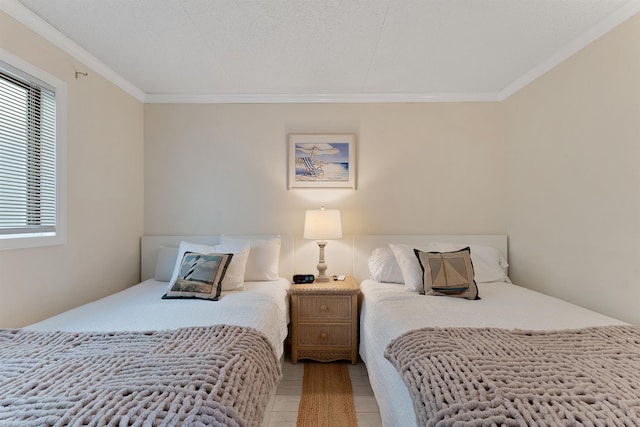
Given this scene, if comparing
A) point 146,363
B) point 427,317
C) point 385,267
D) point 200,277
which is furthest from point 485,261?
point 146,363

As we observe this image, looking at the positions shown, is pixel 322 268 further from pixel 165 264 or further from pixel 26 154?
pixel 26 154

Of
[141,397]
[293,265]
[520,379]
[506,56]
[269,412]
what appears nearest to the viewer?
[141,397]

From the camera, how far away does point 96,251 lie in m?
2.50

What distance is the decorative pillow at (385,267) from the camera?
109 inches

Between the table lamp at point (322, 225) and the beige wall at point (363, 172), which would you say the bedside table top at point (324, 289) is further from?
the beige wall at point (363, 172)

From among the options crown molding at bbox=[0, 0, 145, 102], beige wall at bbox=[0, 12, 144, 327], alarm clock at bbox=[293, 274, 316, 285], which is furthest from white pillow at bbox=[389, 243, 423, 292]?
crown molding at bbox=[0, 0, 145, 102]

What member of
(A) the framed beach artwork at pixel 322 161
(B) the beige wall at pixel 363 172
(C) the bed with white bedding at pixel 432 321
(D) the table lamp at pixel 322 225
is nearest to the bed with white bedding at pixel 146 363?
(C) the bed with white bedding at pixel 432 321

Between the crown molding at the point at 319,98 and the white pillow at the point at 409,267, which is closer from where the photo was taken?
the white pillow at the point at 409,267

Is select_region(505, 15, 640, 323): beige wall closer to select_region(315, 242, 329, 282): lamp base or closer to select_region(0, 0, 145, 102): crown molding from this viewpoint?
select_region(315, 242, 329, 282): lamp base

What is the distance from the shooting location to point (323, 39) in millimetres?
2145

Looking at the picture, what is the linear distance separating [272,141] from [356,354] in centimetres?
202

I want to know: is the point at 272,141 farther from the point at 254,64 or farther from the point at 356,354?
the point at 356,354

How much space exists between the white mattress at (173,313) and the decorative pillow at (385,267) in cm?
82

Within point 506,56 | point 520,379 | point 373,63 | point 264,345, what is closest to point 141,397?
point 264,345
